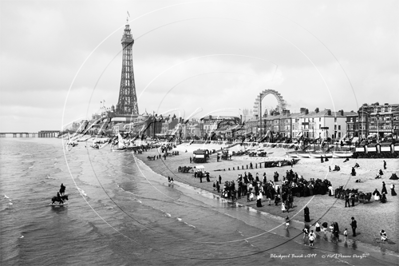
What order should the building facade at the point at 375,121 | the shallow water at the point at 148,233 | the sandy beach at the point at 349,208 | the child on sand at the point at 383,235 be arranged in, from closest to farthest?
1. the shallow water at the point at 148,233
2. the child on sand at the point at 383,235
3. the sandy beach at the point at 349,208
4. the building facade at the point at 375,121

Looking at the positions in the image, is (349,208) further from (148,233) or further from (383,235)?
(148,233)

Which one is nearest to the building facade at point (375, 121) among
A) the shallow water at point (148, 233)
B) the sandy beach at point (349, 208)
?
the sandy beach at point (349, 208)

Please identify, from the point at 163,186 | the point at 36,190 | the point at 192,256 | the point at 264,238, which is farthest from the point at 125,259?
the point at 36,190

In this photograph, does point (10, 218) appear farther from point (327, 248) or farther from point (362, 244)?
point (362, 244)

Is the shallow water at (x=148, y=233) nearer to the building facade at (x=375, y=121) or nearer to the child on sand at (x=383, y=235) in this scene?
the child on sand at (x=383, y=235)

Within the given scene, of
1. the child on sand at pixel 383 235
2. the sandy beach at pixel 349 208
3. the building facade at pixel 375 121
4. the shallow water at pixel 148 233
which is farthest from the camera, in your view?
the building facade at pixel 375 121

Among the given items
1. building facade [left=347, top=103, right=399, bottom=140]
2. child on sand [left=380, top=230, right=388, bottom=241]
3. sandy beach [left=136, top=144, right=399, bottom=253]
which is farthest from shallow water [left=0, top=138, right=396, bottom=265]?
building facade [left=347, top=103, right=399, bottom=140]

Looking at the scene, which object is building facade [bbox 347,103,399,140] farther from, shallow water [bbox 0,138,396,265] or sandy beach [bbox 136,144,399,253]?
Result: shallow water [bbox 0,138,396,265]

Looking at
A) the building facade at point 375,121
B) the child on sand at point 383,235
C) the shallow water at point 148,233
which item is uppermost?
the building facade at point 375,121
